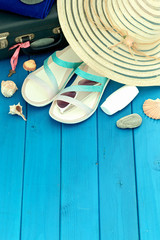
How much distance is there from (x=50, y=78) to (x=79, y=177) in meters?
0.33

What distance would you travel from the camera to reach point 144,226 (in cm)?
88

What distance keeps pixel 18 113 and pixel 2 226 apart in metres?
0.34

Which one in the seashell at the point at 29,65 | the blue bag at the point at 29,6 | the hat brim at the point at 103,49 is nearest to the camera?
the hat brim at the point at 103,49

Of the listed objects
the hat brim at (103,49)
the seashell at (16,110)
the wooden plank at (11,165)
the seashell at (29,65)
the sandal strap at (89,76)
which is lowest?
the wooden plank at (11,165)

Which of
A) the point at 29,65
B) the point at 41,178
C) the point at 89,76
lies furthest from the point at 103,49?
the point at 41,178

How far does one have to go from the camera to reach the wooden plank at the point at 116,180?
0.89 m

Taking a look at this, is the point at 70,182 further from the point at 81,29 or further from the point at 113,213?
the point at 81,29

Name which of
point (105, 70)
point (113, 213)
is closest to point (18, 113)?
point (105, 70)

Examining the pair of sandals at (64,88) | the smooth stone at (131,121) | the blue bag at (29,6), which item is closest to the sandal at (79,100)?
the pair of sandals at (64,88)

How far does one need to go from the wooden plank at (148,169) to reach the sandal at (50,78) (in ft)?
0.82

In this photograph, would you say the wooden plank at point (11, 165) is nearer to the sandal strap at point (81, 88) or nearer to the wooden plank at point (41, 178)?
the wooden plank at point (41, 178)

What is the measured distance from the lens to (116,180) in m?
0.93

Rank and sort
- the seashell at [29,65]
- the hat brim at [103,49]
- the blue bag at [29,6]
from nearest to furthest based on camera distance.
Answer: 1. the hat brim at [103,49]
2. the blue bag at [29,6]
3. the seashell at [29,65]

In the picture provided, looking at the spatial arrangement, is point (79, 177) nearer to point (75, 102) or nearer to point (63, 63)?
point (75, 102)
